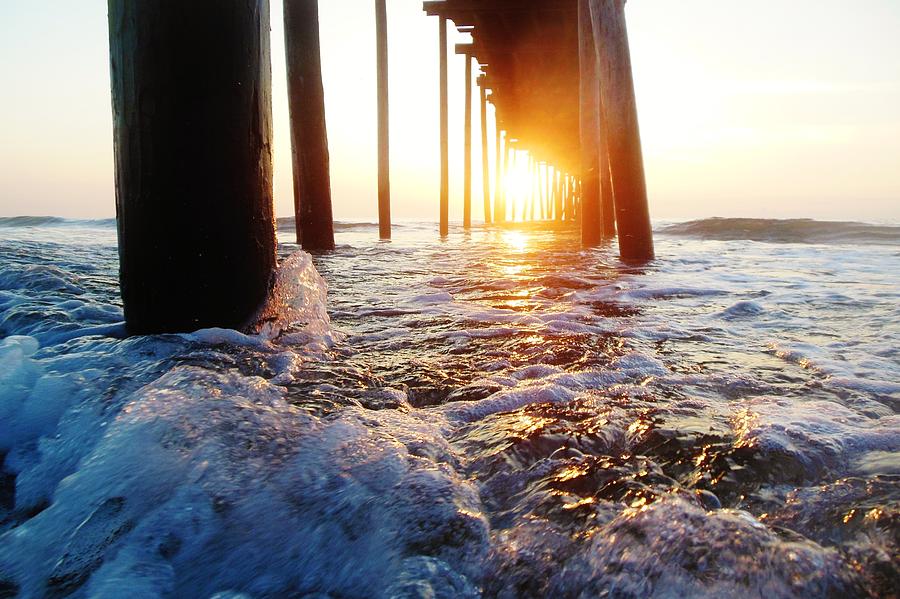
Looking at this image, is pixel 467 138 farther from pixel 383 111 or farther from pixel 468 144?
pixel 383 111

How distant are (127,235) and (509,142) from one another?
86.7 feet

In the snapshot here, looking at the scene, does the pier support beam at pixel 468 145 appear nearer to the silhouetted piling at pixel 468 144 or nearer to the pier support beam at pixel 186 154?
the silhouetted piling at pixel 468 144

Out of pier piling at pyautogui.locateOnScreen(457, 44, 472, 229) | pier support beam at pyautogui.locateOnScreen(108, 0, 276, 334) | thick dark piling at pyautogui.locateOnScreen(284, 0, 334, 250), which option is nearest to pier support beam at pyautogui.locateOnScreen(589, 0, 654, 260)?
thick dark piling at pyautogui.locateOnScreen(284, 0, 334, 250)

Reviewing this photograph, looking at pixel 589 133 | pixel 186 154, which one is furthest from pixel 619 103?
pixel 186 154

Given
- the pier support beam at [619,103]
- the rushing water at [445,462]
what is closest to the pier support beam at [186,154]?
the rushing water at [445,462]

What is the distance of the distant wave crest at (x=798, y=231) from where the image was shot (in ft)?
39.7

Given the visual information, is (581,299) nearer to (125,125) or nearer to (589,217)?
(125,125)

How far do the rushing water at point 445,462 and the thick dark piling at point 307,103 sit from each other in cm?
430

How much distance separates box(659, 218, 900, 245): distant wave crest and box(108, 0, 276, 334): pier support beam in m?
11.5

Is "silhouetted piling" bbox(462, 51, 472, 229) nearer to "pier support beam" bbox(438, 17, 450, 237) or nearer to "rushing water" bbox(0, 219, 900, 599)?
"pier support beam" bbox(438, 17, 450, 237)

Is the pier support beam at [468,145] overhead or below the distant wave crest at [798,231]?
overhead

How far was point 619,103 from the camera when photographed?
5406mm

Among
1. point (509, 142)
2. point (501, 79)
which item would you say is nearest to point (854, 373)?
point (501, 79)

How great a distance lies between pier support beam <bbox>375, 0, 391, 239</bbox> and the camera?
9750mm
